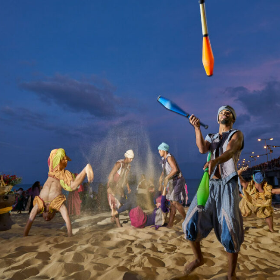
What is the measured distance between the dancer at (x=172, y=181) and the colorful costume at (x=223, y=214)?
9.49 feet

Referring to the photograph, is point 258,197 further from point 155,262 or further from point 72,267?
point 72,267

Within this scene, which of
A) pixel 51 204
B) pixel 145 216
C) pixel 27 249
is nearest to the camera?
pixel 27 249

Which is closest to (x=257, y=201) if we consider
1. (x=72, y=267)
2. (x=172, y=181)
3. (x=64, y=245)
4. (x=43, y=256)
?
(x=172, y=181)

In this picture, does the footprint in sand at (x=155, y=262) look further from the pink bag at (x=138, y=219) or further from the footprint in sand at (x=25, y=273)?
the pink bag at (x=138, y=219)

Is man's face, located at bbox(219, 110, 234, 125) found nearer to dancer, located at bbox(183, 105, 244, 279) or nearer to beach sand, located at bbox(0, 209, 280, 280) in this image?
dancer, located at bbox(183, 105, 244, 279)

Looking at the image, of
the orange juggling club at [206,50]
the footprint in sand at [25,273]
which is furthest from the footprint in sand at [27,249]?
the orange juggling club at [206,50]

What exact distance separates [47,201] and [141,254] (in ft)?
7.75

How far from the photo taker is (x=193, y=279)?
8.96 ft

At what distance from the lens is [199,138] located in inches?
115

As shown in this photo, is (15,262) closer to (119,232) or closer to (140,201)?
(119,232)

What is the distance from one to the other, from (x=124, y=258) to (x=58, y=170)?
252cm

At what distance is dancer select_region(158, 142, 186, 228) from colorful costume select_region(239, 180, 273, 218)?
→ 4.89 ft

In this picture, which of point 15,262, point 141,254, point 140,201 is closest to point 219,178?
point 141,254

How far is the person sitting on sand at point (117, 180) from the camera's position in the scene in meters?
6.06
